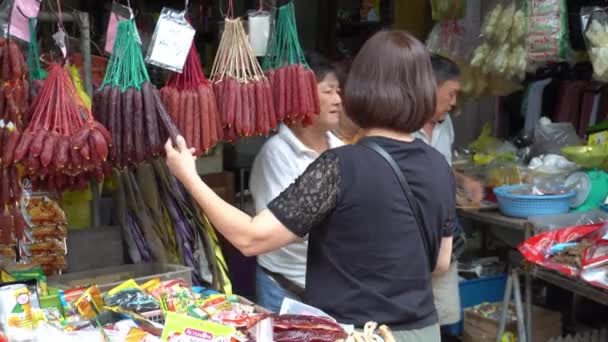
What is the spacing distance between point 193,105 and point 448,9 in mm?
2673

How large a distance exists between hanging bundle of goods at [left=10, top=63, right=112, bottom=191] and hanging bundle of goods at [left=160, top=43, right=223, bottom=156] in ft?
0.93

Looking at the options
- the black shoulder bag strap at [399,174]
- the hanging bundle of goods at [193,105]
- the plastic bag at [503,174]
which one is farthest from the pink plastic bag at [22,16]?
the plastic bag at [503,174]

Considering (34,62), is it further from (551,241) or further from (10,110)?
(551,241)

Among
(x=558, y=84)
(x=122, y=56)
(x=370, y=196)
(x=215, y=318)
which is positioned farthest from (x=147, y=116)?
(x=558, y=84)

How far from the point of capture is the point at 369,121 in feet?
5.94

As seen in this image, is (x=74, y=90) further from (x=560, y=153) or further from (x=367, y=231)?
(x=560, y=153)

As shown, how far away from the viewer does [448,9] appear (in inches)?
175

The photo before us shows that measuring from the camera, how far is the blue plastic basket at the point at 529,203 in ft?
12.1

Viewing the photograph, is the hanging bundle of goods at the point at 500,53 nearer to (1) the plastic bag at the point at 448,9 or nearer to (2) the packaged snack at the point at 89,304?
(1) the plastic bag at the point at 448,9

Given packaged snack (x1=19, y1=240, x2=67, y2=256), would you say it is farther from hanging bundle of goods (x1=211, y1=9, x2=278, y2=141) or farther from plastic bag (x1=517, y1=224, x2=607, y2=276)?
plastic bag (x1=517, y1=224, x2=607, y2=276)

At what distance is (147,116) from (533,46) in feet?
8.03

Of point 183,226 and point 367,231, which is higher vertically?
point 367,231

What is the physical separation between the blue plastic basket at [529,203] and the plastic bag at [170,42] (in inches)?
88.0

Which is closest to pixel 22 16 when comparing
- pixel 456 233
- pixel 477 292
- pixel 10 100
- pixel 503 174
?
pixel 10 100
